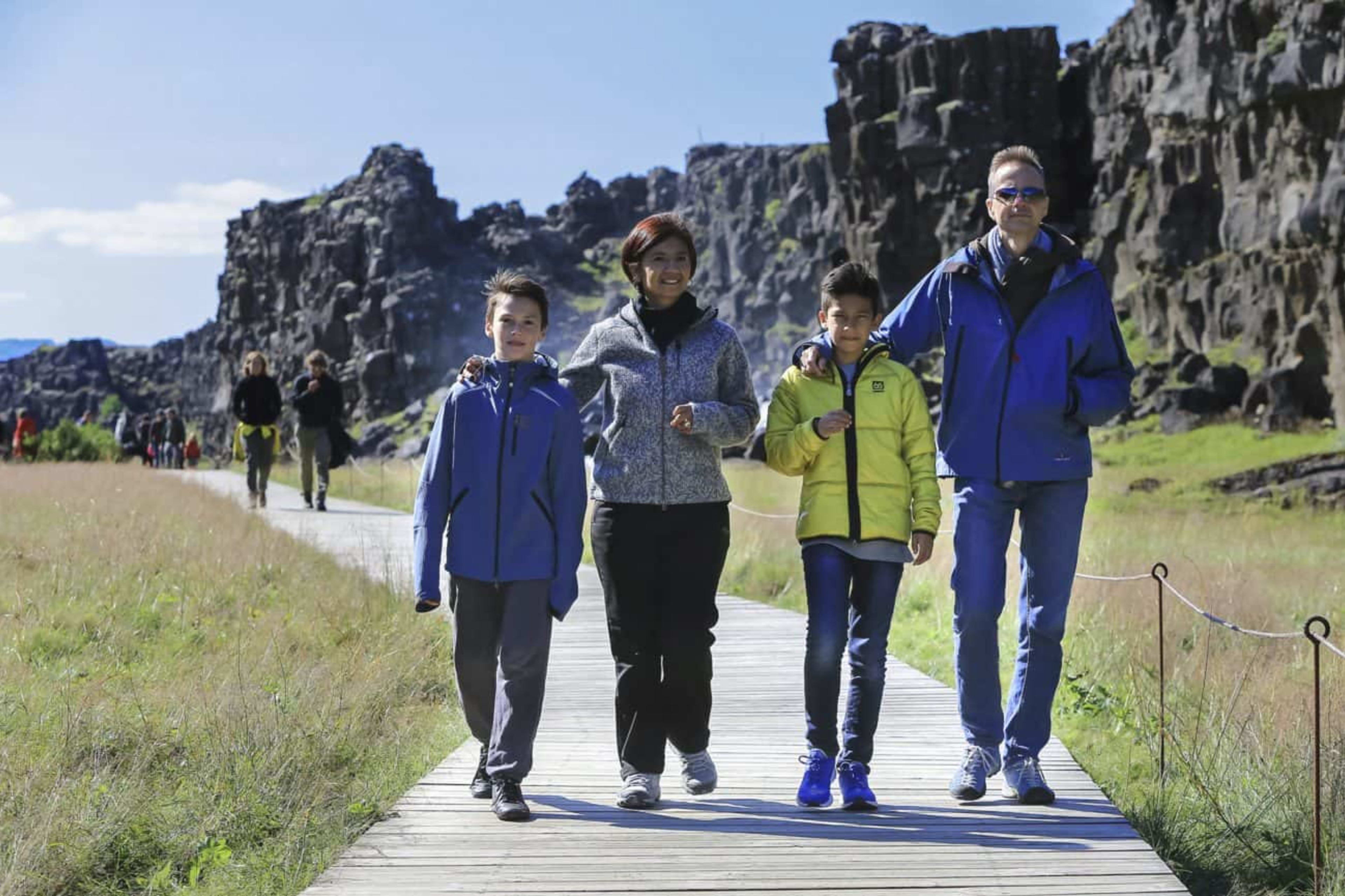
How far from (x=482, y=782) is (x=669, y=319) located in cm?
177

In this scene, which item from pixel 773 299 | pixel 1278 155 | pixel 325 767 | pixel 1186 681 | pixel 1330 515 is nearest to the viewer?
pixel 325 767

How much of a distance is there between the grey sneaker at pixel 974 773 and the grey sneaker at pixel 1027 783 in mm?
60

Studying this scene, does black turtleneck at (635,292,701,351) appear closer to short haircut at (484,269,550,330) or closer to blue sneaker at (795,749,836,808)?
short haircut at (484,269,550,330)

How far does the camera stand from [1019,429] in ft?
15.9

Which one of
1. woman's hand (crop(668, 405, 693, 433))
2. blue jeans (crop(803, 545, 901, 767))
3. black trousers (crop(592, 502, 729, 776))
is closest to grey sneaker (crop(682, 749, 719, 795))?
black trousers (crop(592, 502, 729, 776))

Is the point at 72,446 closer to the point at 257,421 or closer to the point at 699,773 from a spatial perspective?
the point at 257,421

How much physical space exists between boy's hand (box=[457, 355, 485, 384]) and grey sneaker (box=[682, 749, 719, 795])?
156 centimetres

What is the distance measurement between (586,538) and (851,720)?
10643 millimetres

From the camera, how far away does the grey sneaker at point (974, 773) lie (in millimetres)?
4961

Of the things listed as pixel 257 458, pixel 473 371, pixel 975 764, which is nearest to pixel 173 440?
pixel 257 458

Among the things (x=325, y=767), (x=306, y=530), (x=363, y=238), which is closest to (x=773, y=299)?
(x=363, y=238)

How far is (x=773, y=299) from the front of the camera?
140m

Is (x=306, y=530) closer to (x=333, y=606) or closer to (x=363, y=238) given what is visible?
(x=333, y=606)

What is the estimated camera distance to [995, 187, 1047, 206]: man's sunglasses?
16.0 ft
